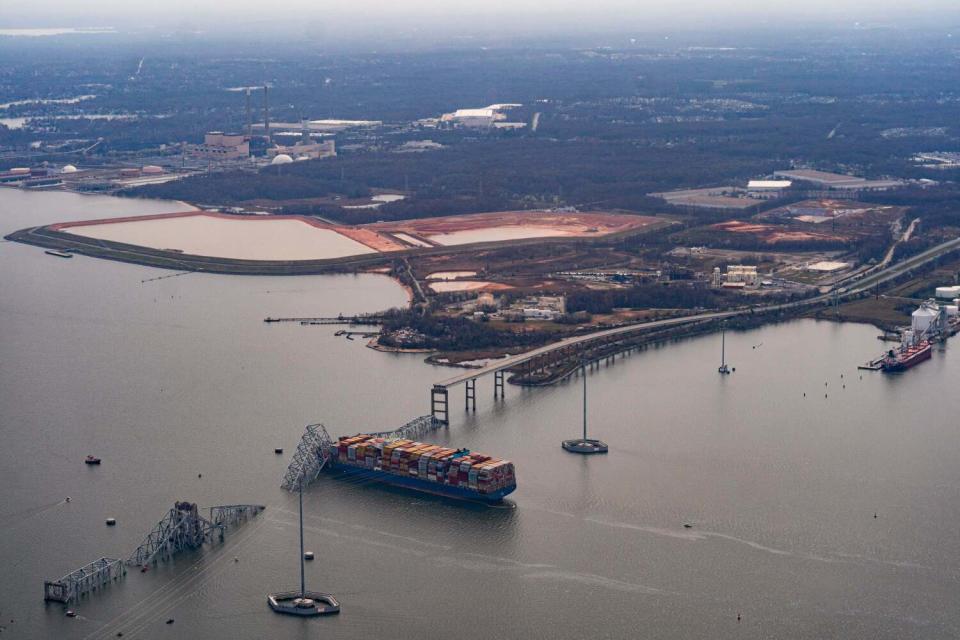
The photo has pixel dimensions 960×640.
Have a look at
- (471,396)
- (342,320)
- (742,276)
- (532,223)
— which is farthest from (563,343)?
(532,223)

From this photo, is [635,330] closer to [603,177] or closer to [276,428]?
[276,428]

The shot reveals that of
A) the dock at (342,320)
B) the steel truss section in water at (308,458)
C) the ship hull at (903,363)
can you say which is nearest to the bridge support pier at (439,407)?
the steel truss section in water at (308,458)

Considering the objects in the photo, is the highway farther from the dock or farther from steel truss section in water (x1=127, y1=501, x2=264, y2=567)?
steel truss section in water (x1=127, y1=501, x2=264, y2=567)

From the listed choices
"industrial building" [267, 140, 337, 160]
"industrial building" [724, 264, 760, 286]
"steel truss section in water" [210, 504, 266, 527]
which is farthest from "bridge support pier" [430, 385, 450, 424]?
"industrial building" [267, 140, 337, 160]

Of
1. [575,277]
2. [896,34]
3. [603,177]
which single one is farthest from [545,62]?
[575,277]

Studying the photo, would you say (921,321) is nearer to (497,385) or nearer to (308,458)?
(497,385)
